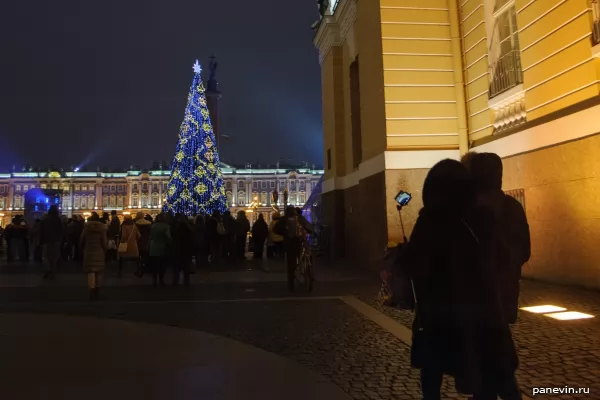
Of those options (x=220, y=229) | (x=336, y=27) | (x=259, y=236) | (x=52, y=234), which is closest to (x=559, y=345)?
(x=52, y=234)

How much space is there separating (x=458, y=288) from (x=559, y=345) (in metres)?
3.17

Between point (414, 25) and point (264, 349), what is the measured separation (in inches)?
353

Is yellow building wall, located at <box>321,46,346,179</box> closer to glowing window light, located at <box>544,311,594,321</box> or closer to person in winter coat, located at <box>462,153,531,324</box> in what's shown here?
glowing window light, located at <box>544,311,594,321</box>

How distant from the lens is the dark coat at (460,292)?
2396 mm

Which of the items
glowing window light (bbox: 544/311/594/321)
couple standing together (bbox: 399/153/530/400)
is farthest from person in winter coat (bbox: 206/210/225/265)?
couple standing together (bbox: 399/153/530/400)

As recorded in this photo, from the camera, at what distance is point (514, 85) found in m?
9.40

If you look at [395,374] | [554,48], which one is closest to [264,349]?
[395,374]

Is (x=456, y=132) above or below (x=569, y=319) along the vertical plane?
above

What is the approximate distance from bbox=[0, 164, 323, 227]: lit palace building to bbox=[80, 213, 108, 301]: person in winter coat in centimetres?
9288

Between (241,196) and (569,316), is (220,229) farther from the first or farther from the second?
(241,196)

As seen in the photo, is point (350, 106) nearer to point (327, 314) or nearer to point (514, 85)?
point (514, 85)

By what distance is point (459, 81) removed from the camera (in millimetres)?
11039

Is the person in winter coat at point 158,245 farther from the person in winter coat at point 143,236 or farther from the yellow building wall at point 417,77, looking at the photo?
the yellow building wall at point 417,77

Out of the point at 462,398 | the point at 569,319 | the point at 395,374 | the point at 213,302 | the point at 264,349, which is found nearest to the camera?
the point at 462,398
